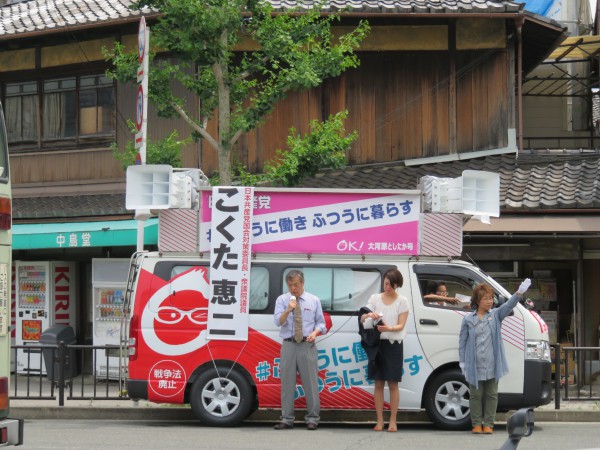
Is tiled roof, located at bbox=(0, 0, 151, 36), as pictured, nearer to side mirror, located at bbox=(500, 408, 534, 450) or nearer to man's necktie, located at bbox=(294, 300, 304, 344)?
man's necktie, located at bbox=(294, 300, 304, 344)

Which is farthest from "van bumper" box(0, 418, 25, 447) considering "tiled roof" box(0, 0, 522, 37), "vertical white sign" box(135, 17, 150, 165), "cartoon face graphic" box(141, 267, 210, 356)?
"tiled roof" box(0, 0, 522, 37)

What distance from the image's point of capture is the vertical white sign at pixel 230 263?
12789mm

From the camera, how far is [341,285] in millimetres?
12977

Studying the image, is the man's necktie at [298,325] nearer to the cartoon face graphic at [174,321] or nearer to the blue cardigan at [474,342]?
the cartoon face graphic at [174,321]

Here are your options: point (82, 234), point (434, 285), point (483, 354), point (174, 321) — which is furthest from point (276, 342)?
point (82, 234)

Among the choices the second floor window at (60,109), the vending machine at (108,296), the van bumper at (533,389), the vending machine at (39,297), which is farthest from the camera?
the second floor window at (60,109)

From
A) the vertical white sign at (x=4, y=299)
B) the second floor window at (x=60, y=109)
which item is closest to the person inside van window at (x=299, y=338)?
the vertical white sign at (x=4, y=299)

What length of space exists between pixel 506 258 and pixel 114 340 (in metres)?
6.81

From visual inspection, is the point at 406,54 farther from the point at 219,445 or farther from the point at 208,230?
the point at 219,445

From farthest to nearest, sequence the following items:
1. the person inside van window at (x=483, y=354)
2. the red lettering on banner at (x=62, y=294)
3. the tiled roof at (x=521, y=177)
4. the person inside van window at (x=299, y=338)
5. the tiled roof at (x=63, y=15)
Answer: the red lettering on banner at (x=62, y=294) → the tiled roof at (x=63, y=15) → the tiled roof at (x=521, y=177) → the person inside van window at (x=299, y=338) → the person inside van window at (x=483, y=354)

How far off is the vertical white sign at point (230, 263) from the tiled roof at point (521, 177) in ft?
17.3

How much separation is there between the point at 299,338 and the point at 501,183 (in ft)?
21.3

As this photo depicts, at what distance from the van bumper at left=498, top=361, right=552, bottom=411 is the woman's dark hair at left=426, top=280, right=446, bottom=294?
1.36 meters

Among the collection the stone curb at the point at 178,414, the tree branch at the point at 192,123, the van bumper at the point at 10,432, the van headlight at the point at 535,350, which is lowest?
the stone curb at the point at 178,414
